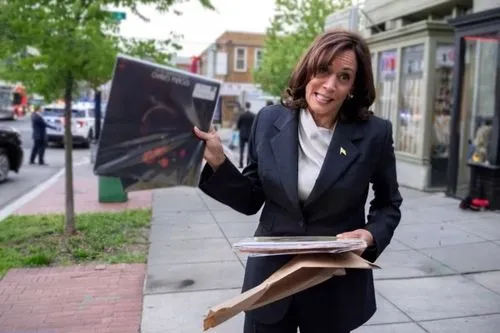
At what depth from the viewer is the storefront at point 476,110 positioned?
29.4ft

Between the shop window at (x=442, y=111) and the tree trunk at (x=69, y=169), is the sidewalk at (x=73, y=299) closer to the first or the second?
the tree trunk at (x=69, y=169)

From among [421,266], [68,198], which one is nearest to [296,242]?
[421,266]

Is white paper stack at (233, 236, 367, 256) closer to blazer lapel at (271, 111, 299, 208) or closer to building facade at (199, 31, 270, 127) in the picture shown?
blazer lapel at (271, 111, 299, 208)

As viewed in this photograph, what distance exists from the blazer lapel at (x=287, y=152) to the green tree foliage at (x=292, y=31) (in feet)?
83.5

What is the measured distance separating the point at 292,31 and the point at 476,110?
68.6ft

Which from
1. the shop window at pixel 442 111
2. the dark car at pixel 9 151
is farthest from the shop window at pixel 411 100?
the dark car at pixel 9 151

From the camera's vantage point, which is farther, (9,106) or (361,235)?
(9,106)

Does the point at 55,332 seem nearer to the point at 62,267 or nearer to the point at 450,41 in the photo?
the point at 62,267

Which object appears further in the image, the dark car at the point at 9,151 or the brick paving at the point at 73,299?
the dark car at the point at 9,151

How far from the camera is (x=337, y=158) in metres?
2.10

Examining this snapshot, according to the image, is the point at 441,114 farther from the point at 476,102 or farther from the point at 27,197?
the point at 27,197

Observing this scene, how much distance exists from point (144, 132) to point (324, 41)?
0.90 metres

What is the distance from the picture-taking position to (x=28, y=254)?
6543 mm

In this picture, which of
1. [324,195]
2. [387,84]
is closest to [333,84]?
[324,195]
